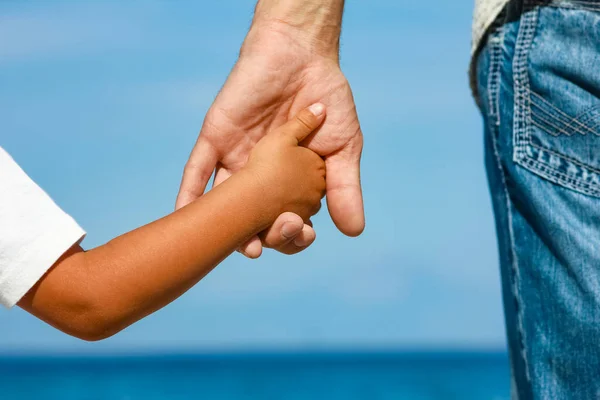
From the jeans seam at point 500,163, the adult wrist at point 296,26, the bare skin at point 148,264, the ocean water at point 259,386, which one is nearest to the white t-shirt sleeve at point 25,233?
the bare skin at point 148,264

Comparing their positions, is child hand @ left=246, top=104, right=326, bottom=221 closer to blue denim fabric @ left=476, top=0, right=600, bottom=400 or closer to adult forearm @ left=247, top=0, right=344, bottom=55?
adult forearm @ left=247, top=0, right=344, bottom=55

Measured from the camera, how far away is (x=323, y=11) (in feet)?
6.21

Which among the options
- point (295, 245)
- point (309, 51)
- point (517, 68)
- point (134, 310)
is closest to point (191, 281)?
point (134, 310)

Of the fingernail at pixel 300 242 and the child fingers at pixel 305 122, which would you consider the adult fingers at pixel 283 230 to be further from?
the child fingers at pixel 305 122

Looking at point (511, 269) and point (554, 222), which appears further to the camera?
point (511, 269)

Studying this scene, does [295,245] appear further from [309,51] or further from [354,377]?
[354,377]

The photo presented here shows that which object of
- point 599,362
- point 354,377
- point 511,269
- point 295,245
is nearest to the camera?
point 599,362

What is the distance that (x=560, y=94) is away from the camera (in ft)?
4.99

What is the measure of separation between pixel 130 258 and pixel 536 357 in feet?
2.68

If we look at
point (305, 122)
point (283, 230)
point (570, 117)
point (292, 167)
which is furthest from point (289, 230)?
point (570, 117)

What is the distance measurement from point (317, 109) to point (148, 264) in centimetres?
58

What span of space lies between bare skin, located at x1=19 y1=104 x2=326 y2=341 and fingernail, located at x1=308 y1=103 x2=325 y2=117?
246 mm

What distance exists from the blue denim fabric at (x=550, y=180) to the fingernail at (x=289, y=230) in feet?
1.43

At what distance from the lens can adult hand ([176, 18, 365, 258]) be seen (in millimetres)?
1831
